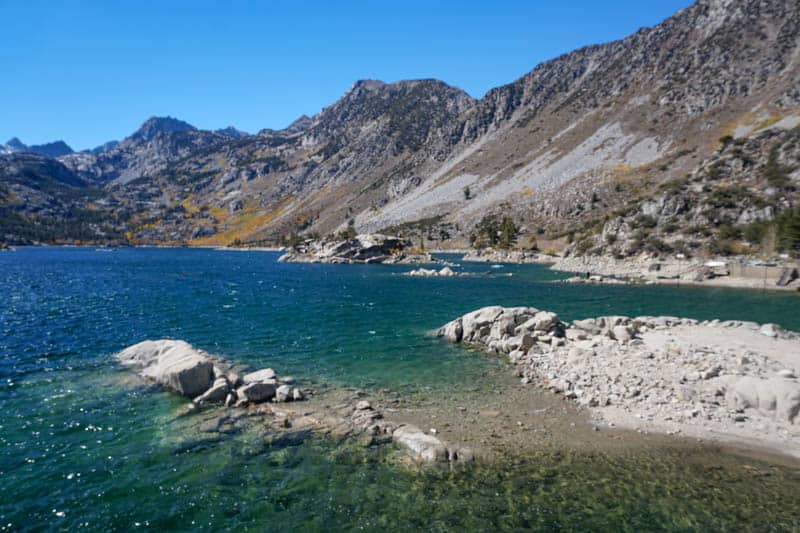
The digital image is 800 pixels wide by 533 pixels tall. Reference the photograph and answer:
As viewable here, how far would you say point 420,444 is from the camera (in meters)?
17.2

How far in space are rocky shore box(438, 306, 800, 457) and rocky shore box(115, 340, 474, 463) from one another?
914 cm

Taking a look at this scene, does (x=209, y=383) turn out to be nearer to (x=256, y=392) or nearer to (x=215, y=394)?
(x=215, y=394)

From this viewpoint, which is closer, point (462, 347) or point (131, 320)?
point (462, 347)

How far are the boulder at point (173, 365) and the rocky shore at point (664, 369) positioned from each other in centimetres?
1877

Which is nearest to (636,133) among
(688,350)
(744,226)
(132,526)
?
(744,226)

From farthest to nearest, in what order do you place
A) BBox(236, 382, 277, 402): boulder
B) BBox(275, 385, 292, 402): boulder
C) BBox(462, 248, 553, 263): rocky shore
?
BBox(462, 248, 553, 263): rocky shore → BBox(275, 385, 292, 402): boulder → BBox(236, 382, 277, 402): boulder

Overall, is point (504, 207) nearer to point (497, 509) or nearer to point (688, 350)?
point (688, 350)

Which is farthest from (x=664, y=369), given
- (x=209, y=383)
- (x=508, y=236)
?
(x=508, y=236)

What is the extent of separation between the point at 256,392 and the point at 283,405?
1.67m

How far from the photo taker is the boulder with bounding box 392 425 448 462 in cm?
1650

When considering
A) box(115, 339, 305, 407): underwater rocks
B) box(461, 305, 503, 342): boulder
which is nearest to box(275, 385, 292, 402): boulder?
box(115, 339, 305, 407): underwater rocks

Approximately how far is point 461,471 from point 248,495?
7.49m

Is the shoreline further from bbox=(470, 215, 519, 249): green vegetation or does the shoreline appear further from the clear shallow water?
the clear shallow water

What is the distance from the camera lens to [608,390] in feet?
74.6
